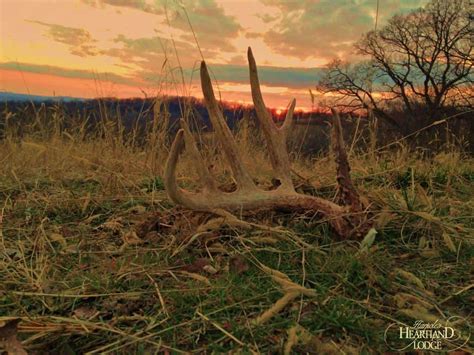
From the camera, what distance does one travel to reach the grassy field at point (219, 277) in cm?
179

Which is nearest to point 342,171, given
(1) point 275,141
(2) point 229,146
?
(1) point 275,141

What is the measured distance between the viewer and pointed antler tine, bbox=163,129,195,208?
243cm

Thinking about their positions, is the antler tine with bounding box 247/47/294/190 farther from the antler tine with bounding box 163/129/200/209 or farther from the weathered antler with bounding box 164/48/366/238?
the antler tine with bounding box 163/129/200/209

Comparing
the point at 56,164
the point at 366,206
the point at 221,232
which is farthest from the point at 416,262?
the point at 56,164

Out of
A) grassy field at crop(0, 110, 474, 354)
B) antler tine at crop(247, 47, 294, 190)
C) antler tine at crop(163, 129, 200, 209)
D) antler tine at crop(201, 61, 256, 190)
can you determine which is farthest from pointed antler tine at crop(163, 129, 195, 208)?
antler tine at crop(247, 47, 294, 190)

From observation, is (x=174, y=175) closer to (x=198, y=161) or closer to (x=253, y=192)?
(x=198, y=161)

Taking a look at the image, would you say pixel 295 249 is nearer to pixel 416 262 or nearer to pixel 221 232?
pixel 221 232

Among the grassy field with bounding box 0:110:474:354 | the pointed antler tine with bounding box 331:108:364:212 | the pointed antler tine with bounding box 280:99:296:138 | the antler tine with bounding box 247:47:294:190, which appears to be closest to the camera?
the grassy field with bounding box 0:110:474:354

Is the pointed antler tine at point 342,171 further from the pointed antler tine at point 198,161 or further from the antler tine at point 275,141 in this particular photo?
the pointed antler tine at point 198,161

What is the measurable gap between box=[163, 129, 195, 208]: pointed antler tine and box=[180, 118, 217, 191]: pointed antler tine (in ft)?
0.18

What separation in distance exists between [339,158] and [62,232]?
6.14 feet

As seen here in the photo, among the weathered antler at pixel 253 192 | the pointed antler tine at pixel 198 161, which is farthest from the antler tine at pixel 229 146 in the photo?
the pointed antler tine at pixel 198 161

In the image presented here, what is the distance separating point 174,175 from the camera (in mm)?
2541

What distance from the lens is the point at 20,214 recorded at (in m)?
3.51
